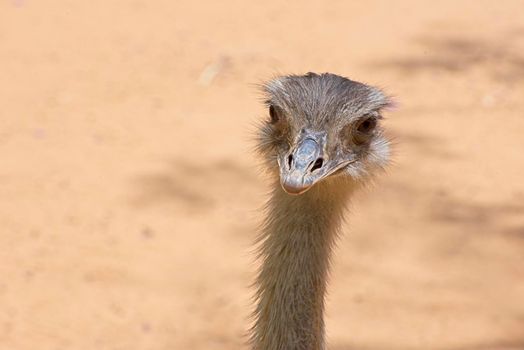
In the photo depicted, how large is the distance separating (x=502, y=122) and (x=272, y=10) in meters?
1.72

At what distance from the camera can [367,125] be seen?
3.09 m

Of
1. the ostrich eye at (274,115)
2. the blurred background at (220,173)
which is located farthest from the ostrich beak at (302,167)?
the blurred background at (220,173)

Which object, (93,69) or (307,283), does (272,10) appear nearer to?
(93,69)

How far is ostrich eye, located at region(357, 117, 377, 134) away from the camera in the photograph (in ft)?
10.0

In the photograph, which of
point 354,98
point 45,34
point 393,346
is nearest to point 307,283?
point 354,98

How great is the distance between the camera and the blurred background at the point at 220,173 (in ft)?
14.0

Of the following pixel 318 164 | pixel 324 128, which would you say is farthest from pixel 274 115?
pixel 318 164

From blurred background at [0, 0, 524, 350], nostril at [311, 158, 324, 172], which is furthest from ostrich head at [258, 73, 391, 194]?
blurred background at [0, 0, 524, 350]

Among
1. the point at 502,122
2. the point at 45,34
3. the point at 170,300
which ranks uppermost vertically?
the point at 45,34

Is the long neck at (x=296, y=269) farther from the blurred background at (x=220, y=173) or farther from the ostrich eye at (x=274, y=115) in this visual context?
the blurred background at (x=220, y=173)

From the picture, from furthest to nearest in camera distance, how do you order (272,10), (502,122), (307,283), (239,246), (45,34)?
(272,10), (45,34), (502,122), (239,246), (307,283)

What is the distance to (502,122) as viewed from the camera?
5.62 m

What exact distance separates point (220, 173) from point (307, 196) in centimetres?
214

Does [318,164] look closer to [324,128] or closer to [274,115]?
[324,128]
